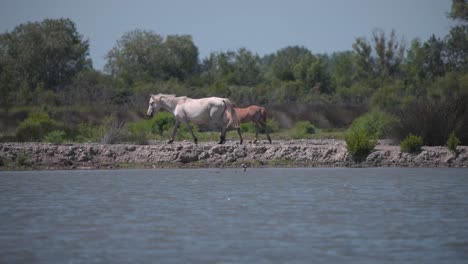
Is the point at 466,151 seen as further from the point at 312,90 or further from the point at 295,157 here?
the point at 312,90

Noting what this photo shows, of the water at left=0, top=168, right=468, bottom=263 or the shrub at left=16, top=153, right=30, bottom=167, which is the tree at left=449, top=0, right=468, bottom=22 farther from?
the shrub at left=16, top=153, right=30, bottom=167

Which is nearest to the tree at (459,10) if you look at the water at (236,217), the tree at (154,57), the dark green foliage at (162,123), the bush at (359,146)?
the tree at (154,57)

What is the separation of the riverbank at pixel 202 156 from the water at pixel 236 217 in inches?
66.4

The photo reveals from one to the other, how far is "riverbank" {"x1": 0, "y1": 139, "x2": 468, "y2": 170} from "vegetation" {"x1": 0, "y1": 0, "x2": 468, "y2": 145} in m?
1.26

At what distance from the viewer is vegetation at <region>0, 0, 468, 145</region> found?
26.5 m

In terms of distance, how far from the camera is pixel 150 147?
23.5 meters

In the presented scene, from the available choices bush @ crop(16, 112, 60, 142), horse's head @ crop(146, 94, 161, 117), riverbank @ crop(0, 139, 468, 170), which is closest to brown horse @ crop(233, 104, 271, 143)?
riverbank @ crop(0, 139, 468, 170)

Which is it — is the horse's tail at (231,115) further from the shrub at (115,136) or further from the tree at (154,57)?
the tree at (154,57)

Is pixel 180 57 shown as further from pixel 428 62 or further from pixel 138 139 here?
pixel 138 139

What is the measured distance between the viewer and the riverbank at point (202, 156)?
2242 cm

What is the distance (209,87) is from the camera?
2019 inches

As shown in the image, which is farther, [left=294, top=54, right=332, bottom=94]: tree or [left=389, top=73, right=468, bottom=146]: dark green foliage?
[left=294, top=54, right=332, bottom=94]: tree

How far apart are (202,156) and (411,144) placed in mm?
5671

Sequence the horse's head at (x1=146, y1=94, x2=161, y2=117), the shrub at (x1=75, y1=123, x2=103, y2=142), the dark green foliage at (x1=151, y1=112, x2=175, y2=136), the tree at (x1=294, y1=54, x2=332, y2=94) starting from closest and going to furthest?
1. the horse's head at (x1=146, y1=94, x2=161, y2=117)
2. the shrub at (x1=75, y1=123, x2=103, y2=142)
3. the dark green foliage at (x1=151, y1=112, x2=175, y2=136)
4. the tree at (x1=294, y1=54, x2=332, y2=94)
